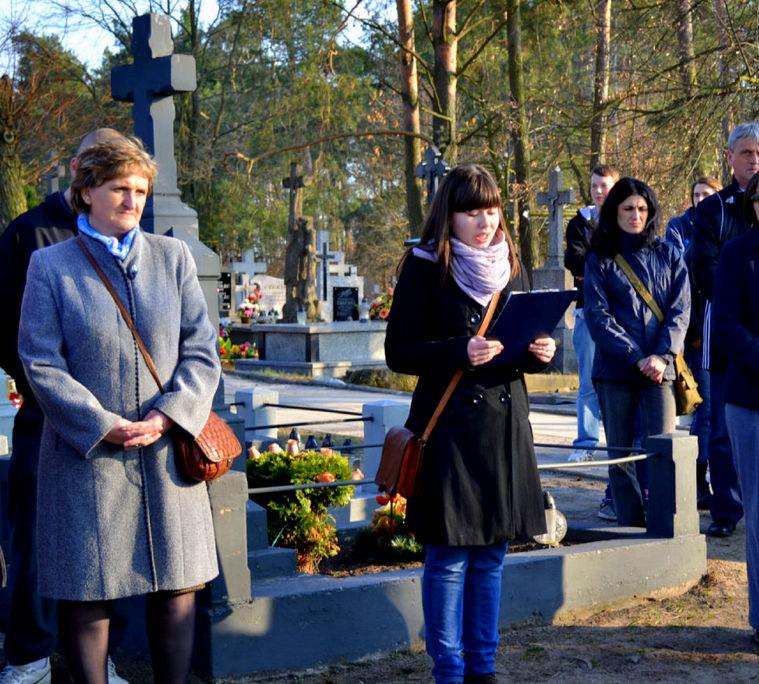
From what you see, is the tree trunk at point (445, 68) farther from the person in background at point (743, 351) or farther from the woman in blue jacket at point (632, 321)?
the person in background at point (743, 351)

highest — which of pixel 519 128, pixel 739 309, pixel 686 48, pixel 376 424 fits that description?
pixel 686 48

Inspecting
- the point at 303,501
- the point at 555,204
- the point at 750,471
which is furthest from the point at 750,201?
the point at 555,204

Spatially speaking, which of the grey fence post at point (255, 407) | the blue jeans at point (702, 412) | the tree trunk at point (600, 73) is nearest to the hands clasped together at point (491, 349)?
the blue jeans at point (702, 412)

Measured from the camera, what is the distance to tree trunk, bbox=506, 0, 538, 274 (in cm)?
2259

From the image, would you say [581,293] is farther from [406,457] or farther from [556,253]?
[556,253]

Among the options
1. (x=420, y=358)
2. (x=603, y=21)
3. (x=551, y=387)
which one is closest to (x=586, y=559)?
(x=420, y=358)

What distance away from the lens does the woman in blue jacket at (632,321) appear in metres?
6.34

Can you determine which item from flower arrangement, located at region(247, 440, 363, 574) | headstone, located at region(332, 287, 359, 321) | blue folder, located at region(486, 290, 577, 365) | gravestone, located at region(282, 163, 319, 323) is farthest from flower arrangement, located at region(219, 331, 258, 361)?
blue folder, located at region(486, 290, 577, 365)

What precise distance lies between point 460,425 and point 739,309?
1395 mm

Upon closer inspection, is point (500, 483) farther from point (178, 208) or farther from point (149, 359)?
point (178, 208)

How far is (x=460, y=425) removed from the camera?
421 cm

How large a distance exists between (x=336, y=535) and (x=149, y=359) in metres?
2.81

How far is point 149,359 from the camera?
3.65 meters

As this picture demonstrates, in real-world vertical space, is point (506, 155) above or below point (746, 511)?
above
